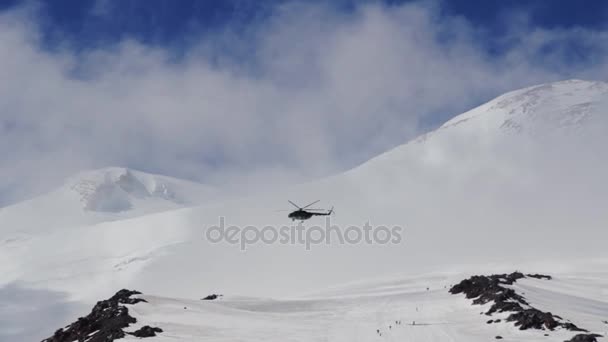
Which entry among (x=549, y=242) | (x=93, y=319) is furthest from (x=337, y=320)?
(x=549, y=242)

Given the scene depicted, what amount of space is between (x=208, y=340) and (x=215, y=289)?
153 meters

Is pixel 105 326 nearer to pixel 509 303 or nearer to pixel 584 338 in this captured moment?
pixel 509 303

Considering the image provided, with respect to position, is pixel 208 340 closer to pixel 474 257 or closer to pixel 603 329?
pixel 603 329

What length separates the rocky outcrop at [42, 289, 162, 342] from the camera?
34.7m

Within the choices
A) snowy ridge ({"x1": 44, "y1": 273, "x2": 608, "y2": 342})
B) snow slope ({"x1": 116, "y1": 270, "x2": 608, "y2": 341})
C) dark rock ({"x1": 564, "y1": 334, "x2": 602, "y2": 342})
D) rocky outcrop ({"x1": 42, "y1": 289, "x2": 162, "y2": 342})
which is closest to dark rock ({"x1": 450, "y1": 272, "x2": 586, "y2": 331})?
snowy ridge ({"x1": 44, "y1": 273, "x2": 608, "y2": 342})

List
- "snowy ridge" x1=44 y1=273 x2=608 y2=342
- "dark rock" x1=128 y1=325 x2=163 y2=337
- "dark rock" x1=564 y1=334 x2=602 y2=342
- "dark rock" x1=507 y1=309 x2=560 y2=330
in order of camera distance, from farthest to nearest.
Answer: "snowy ridge" x1=44 y1=273 x2=608 y2=342 < "dark rock" x1=507 y1=309 x2=560 y2=330 < "dark rock" x1=128 y1=325 x2=163 y2=337 < "dark rock" x1=564 y1=334 x2=602 y2=342

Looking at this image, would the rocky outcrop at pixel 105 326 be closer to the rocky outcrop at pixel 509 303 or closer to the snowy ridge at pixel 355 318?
the snowy ridge at pixel 355 318

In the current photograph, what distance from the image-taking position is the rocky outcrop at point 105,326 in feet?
114

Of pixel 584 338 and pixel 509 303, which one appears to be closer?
pixel 584 338

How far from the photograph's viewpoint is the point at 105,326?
3741 cm

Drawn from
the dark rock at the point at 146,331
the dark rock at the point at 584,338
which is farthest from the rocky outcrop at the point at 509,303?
the dark rock at the point at 146,331

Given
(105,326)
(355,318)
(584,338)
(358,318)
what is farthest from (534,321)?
(105,326)

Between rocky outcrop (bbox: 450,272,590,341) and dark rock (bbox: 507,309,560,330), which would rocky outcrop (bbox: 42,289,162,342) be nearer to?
dark rock (bbox: 507,309,560,330)

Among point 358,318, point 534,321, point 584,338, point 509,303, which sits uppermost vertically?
point 509,303
